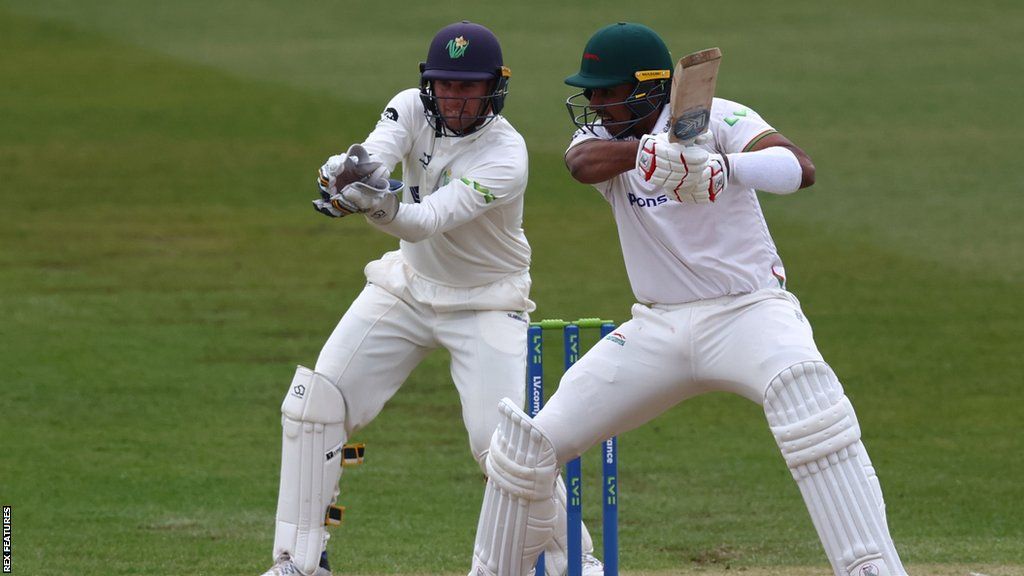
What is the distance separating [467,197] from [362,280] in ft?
23.4

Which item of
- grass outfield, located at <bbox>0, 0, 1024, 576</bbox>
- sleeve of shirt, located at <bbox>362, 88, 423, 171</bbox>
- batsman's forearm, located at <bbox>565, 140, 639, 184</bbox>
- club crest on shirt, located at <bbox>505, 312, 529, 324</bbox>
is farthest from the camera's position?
grass outfield, located at <bbox>0, 0, 1024, 576</bbox>

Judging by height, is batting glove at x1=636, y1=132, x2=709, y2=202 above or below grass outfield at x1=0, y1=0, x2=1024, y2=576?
above

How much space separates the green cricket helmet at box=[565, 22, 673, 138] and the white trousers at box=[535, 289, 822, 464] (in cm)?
67

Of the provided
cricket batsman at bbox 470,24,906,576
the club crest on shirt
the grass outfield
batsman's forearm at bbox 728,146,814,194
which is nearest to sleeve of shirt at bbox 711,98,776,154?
cricket batsman at bbox 470,24,906,576

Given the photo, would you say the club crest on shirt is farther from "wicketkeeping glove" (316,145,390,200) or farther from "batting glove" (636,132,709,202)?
"batting glove" (636,132,709,202)

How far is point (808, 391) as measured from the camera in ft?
15.9

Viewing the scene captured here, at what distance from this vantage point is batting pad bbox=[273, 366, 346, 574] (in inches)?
226

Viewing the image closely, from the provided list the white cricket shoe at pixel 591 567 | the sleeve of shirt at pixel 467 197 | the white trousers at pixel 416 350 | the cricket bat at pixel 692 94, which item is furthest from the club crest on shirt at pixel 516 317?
the cricket bat at pixel 692 94

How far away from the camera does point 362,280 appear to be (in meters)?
12.7

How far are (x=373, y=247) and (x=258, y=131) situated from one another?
561 cm

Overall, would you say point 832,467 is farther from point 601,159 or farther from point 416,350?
point 416,350

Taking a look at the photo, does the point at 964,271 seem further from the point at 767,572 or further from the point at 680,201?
the point at 680,201

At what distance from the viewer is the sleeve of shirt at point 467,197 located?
213 inches

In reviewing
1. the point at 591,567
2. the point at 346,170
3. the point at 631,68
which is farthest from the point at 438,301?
the point at 631,68
